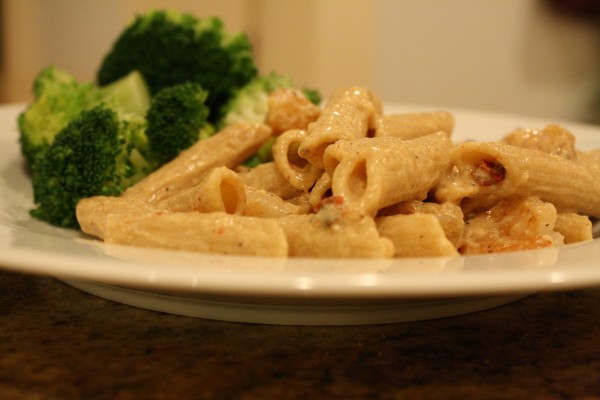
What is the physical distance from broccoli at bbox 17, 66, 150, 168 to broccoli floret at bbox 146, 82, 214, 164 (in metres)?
0.24

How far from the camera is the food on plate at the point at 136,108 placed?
227 cm

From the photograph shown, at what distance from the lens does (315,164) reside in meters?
1.88

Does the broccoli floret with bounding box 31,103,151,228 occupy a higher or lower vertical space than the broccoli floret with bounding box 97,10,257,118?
lower

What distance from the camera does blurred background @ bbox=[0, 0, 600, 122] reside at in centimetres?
634

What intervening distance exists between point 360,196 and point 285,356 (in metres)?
0.41

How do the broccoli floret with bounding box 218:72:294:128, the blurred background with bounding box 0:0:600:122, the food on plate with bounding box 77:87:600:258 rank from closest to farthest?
the food on plate with bounding box 77:87:600:258 → the broccoli floret with bounding box 218:72:294:128 → the blurred background with bounding box 0:0:600:122

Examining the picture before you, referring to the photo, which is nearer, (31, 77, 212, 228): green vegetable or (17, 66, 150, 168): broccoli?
(31, 77, 212, 228): green vegetable

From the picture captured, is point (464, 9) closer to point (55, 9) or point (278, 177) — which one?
point (55, 9)

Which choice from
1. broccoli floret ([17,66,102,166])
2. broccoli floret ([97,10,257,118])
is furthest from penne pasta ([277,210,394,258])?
broccoli floret ([97,10,257,118])

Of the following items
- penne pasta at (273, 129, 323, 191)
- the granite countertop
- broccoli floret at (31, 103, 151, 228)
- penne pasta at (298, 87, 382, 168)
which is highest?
penne pasta at (298, 87, 382, 168)

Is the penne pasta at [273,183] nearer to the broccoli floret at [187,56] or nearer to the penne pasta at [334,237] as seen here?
the penne pasta at [334,237]

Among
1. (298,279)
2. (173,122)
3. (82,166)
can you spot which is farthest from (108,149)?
(298,279)

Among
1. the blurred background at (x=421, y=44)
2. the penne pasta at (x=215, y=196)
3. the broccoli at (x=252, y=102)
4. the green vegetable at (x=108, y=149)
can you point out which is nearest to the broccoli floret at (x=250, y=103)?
the broccoli at (x=252, y=102)

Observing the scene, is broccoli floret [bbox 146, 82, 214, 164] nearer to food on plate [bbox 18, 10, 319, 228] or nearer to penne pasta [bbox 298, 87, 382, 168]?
food on plate [bbox 18, 10, 319, 228]
